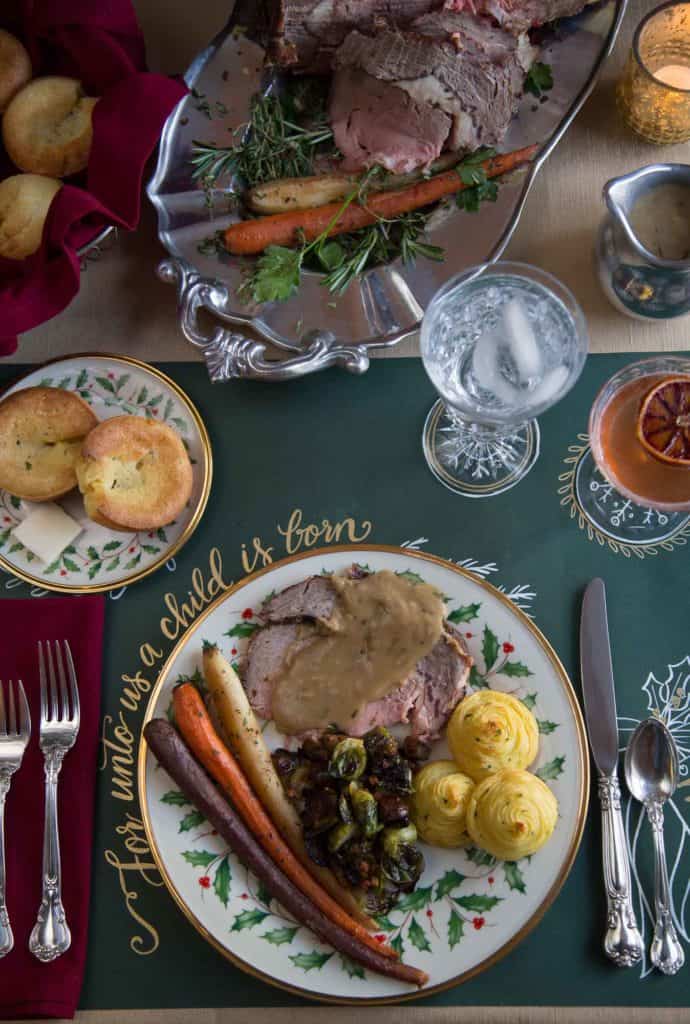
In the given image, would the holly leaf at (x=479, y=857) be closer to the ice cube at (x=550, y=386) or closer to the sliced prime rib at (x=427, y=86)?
the ice cube at (x=550, y=386)

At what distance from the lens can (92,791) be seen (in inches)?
64.1

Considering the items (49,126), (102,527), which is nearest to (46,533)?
(102,527)

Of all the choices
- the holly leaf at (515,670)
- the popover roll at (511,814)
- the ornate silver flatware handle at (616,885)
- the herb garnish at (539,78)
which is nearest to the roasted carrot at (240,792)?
the popover roll at (511,814)

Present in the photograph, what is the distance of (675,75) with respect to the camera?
5.90 feet

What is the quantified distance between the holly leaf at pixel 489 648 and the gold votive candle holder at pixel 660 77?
0.99 meters

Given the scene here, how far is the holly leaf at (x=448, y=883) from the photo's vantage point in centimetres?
153

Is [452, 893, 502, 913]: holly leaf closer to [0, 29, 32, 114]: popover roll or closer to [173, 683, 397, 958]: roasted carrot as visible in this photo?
[173, 683, 397, 958]: roasted carrot

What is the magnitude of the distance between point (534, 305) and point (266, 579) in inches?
25.8

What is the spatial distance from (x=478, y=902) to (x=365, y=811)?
24 cm

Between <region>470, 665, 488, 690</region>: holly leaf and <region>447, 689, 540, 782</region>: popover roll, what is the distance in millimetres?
48

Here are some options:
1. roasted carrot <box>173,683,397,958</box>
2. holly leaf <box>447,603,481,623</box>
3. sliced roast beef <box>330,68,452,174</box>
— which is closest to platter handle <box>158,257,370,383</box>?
sliced roast beef <box>330,68,452,174</box>

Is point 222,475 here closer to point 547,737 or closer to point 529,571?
point 529,571

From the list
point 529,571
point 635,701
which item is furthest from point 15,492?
point 635,701

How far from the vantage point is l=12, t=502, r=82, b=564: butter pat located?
170cm
